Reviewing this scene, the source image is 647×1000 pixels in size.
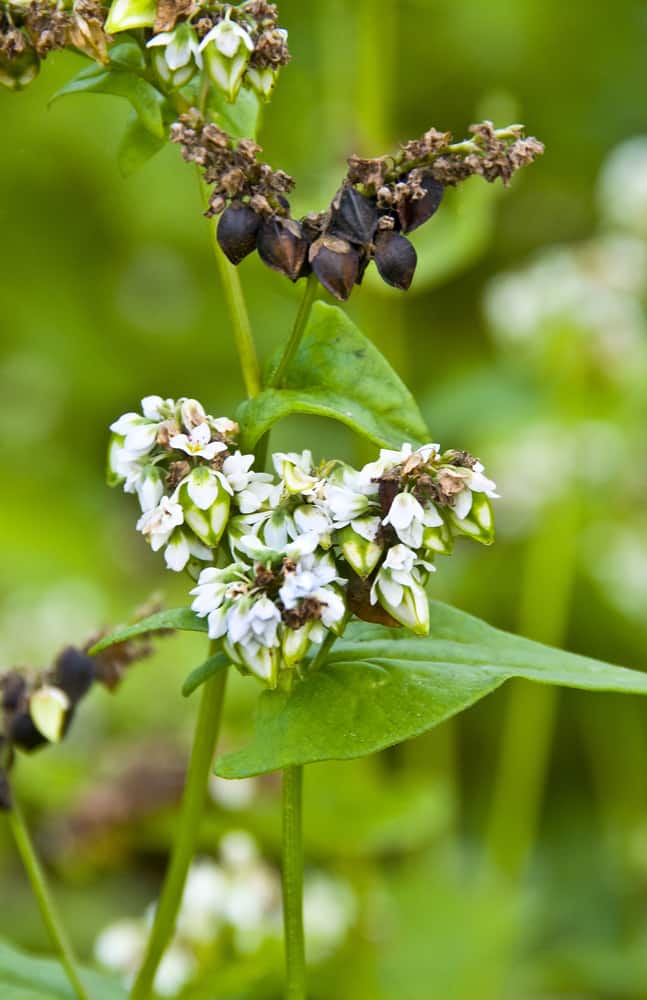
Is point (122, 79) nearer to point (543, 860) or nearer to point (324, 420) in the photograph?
point (543, 860)

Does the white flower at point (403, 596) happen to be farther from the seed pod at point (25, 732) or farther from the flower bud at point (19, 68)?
the flower bud at point (19, 68)

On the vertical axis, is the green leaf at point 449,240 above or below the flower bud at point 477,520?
above

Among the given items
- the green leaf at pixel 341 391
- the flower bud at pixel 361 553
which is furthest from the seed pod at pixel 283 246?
the flower bud at pixel 361 553

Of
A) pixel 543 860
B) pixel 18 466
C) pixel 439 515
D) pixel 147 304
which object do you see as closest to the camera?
pixel 439 515

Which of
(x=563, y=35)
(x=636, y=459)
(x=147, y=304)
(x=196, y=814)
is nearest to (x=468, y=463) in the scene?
(x=196, y=814)

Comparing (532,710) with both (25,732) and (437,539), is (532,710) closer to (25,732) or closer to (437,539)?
(25,732)

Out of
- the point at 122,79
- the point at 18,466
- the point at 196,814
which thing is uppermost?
the point at 18,466

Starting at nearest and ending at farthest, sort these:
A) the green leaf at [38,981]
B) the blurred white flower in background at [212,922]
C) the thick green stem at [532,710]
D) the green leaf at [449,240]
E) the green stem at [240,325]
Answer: the green stem at [240,325], the green leaf at [38,981], the blurred white flower in background at [212,922], the green leaf at [449,240], the thick green stem at [532,710]

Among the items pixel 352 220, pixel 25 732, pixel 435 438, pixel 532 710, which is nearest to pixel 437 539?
pixel 352 220

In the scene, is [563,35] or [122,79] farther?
[563,35]
